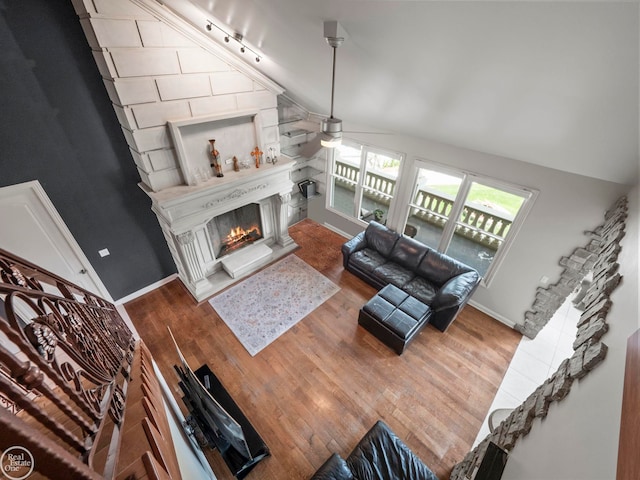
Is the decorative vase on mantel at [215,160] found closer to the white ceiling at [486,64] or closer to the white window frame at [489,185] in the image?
→ the white ceiling at [486,64]

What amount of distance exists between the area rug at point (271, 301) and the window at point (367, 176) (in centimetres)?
169

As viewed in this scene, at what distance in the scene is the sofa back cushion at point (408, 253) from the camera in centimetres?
448

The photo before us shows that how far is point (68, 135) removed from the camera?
10.1 ft

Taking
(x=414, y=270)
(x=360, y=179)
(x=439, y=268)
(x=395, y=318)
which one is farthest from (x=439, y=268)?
(x=360, y=179)

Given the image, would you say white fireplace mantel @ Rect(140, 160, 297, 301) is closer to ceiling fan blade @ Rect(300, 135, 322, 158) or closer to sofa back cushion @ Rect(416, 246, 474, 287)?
ceiling fan blade @ Rect(300, 135, 322, 158)

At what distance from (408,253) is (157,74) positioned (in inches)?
167

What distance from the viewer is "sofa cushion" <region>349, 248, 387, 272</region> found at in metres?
4.68

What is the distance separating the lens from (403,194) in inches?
185

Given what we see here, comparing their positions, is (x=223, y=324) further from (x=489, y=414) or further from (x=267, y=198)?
(x=489, y=414)

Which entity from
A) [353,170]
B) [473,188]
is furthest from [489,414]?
[353,170]

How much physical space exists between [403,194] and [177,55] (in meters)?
3.73

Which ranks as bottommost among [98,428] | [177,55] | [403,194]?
[403,194]

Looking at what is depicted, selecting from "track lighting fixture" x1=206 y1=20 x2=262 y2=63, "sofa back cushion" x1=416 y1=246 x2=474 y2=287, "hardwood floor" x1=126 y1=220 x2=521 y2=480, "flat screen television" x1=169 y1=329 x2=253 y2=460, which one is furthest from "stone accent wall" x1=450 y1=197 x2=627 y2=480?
"track lighting fixture" x1=206 y1=20 x2=262 y2=63

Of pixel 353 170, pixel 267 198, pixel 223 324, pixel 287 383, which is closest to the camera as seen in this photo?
pixel 287 383
